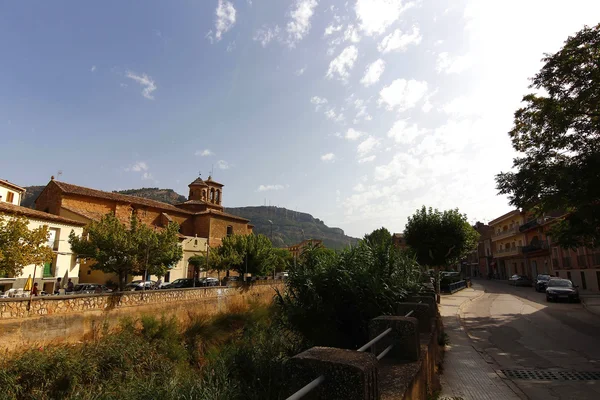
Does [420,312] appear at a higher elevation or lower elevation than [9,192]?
lower

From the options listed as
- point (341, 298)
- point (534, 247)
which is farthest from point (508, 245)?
point (341, 298)

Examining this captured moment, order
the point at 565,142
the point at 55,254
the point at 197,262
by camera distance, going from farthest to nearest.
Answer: the point at 197,262, the point at 55,254, the point at 565,142

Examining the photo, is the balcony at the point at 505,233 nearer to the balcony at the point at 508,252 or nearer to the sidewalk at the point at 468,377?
the balcony at the point at 508,252

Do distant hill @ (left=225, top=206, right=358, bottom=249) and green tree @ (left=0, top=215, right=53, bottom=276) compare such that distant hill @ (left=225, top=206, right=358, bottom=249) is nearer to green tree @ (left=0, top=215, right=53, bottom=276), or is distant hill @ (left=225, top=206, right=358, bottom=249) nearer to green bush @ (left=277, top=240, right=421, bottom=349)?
green tree @ (left=0, top=215, right=53, bottom=276)

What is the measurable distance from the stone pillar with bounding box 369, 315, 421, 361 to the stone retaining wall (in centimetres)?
972

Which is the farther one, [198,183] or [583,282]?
[198,183]

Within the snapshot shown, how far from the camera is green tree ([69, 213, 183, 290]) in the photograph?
18344 mm

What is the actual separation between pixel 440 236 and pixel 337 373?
22625mm

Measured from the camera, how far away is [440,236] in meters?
22.5

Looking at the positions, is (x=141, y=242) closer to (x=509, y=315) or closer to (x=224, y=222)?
(x=509, y=315)

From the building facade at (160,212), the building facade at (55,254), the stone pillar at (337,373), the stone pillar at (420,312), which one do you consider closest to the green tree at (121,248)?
the building facade at (55,254)

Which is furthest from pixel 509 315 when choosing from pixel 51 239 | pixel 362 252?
pixel 51 239

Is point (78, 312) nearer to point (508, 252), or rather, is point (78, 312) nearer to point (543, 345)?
point (543, 345)

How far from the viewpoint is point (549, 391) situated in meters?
5.57
